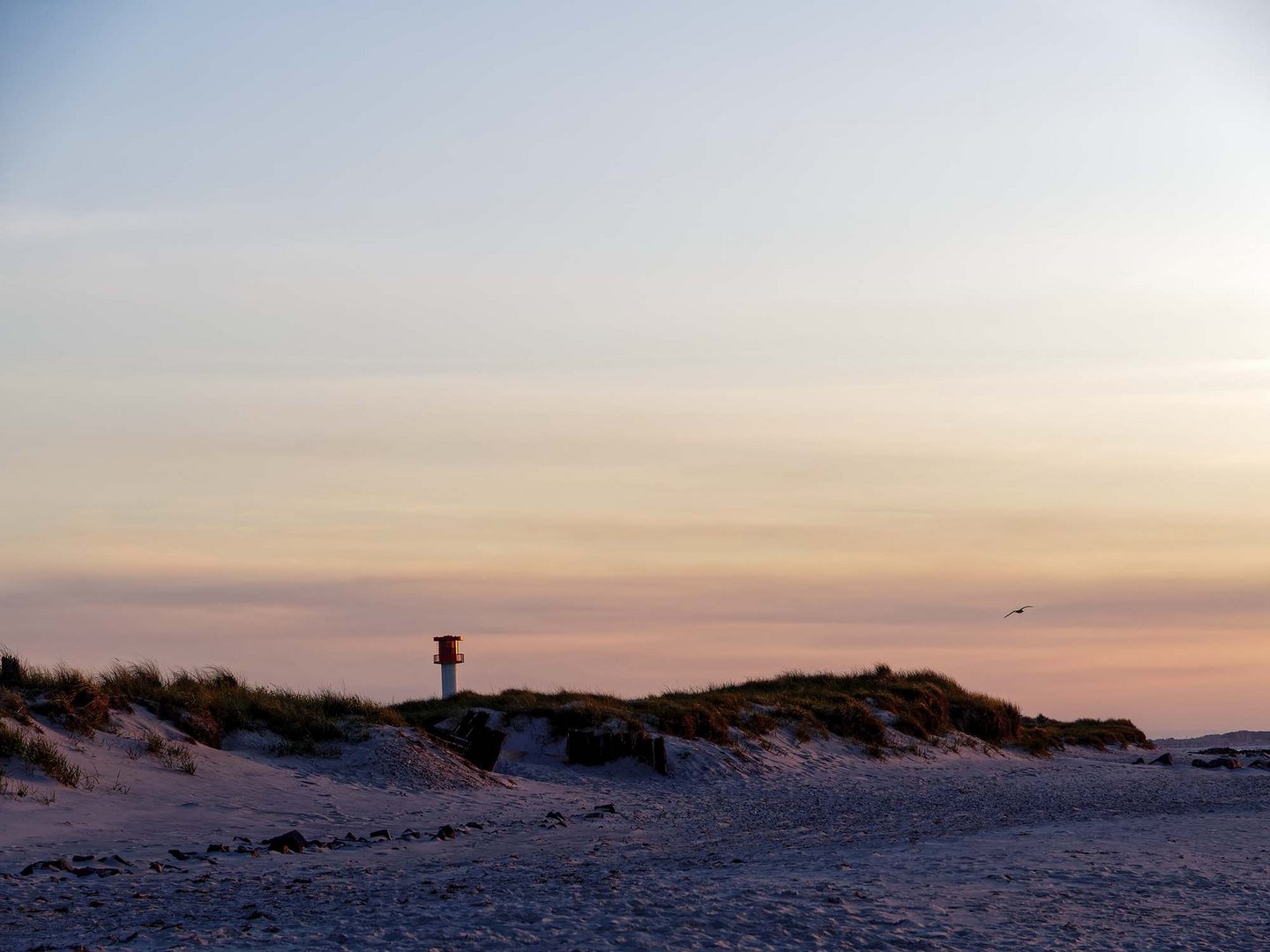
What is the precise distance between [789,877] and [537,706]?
12.4 m

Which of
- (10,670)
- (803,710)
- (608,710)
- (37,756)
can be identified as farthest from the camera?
(803,710)

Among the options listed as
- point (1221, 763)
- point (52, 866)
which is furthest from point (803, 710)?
point (52, 866)

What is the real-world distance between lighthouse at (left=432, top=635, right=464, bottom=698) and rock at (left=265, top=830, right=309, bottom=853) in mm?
16236

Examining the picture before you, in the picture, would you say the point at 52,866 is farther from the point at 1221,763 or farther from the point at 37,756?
the point at 1221,763

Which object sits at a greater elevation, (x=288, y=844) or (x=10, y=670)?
(x=10, y=670)

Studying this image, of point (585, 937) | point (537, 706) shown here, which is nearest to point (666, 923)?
point (585, 937)

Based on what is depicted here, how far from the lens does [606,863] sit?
1115cm

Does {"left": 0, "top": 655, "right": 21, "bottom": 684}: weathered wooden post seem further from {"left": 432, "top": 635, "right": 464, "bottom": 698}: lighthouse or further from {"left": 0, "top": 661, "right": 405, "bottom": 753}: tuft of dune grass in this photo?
{"left": 432, "top": 635, "right": 464, "bottom": 698}: lighthouse

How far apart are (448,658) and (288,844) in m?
16.7

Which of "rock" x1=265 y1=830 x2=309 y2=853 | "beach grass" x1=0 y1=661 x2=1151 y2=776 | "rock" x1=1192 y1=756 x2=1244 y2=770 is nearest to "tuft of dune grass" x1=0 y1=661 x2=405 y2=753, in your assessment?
"beach grass" x1=0 y1=661 x2=1151 y2=776

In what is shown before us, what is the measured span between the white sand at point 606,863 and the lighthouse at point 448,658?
27.8 ft

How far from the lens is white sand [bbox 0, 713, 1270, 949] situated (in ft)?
26.7

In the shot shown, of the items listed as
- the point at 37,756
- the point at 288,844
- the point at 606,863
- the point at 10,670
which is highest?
the point at 10,670

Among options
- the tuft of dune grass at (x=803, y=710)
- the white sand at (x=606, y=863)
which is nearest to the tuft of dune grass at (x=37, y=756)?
the white sand at (x=606, y=863)
